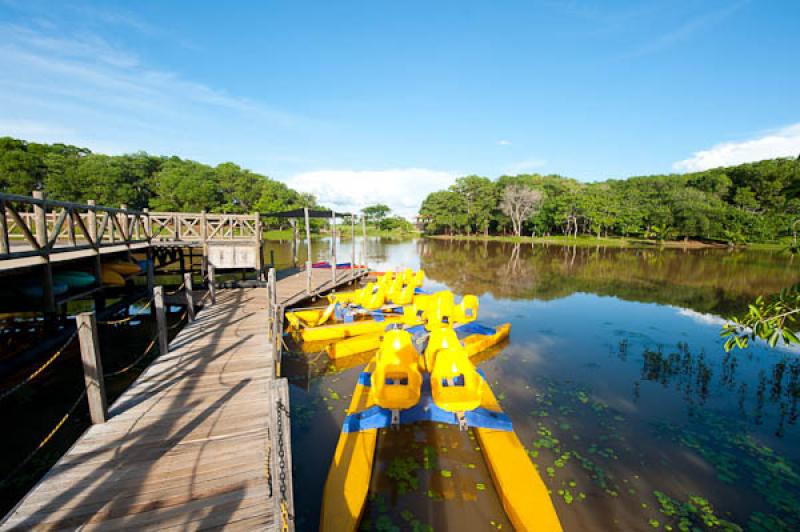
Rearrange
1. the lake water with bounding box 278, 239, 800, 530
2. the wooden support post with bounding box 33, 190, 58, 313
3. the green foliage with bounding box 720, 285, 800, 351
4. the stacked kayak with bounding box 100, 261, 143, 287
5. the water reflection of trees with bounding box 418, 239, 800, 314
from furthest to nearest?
the water reflection of trees with bounding box 418, 239, 800, 314, the stacked kayak with bounding box 100, 261, 143, 287, the wooden support post with bounding box 33, 190, 58, 313, the lake water with bounding box 278, 239, 800, 530, the green foliage with bounding box 720, 285, 800, 351

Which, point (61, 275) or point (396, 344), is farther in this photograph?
point (61, 275)

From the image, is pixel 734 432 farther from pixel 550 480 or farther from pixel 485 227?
pixel 485 227

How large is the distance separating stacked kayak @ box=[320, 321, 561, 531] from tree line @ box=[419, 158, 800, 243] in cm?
5291

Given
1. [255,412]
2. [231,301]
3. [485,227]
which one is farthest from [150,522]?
[485,227]

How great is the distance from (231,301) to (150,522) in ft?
31.5

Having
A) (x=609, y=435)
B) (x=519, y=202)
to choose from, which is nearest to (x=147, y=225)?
(x=609, y=435)

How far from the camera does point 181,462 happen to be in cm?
418

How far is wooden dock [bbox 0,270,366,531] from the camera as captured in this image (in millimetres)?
3354

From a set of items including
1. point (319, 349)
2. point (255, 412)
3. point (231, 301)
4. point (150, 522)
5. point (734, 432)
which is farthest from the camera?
point (231, 301)

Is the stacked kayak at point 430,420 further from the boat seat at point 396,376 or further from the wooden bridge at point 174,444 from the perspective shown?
the wooden bridge at point 174,444

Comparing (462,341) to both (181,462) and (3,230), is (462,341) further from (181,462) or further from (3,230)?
(3,230)

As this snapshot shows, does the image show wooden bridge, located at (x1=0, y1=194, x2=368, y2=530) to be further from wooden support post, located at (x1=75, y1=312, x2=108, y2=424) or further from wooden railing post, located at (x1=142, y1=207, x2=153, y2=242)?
wooden railing post, located at (x1=142, y1=207, x2=153, y2=242)

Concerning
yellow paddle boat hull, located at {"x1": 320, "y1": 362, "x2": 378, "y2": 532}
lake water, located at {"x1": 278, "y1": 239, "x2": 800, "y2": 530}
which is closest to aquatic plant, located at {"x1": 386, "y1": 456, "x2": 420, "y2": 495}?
lake water, located at {"x1": 278, "y1": 239, "x2": 800, "y2": 530}

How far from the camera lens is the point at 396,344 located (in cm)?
690
